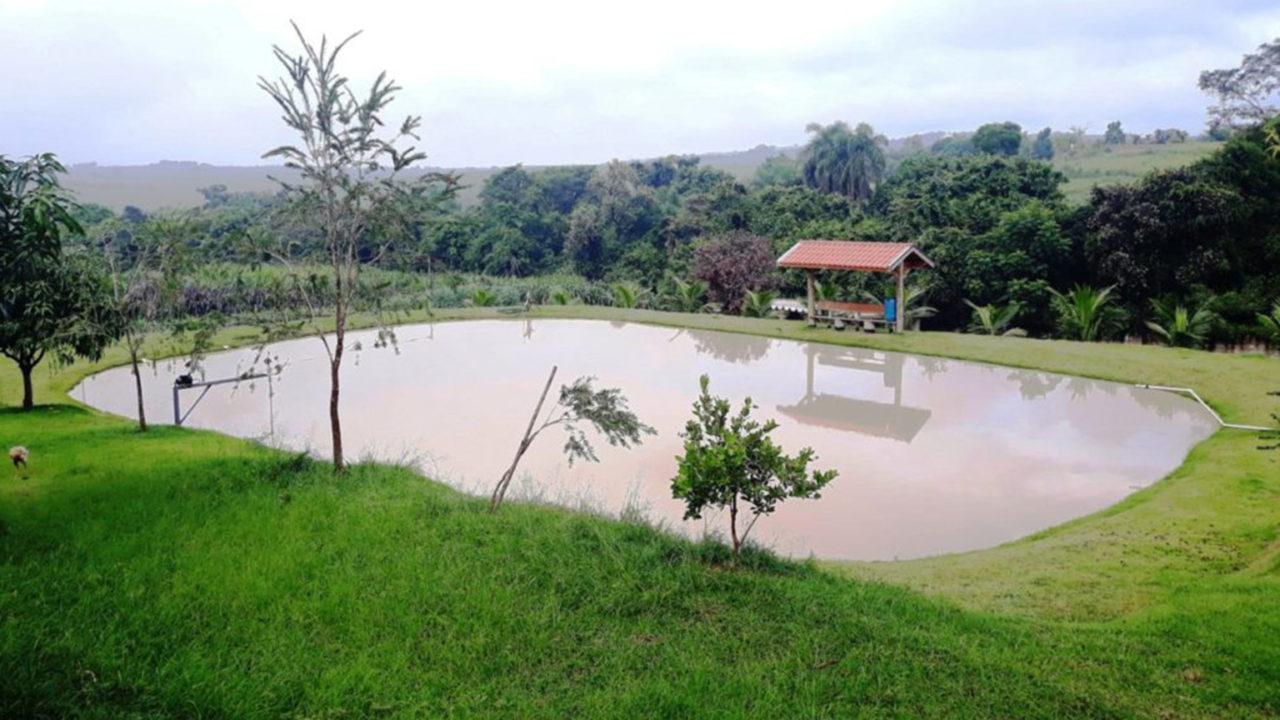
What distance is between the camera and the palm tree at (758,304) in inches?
755

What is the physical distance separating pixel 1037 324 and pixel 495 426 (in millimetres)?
12437

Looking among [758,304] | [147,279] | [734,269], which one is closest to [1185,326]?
[758,304]

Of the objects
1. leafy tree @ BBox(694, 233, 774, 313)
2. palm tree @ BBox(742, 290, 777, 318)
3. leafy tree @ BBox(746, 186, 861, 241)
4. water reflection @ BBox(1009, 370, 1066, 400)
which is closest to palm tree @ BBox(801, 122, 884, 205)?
leafy tree @ BBox(746, 186, 861, 241)

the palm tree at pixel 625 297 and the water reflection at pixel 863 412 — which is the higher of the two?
the palm tree at pixel 625 297

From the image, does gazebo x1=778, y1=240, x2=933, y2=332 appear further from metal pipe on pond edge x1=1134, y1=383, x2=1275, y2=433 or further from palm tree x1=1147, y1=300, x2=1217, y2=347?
metal pipe on pond edge x1=1134, y1=383, x2=1275, y2=433

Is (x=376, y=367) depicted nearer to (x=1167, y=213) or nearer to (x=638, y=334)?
(x=638, y=334)

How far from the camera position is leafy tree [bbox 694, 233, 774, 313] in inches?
804

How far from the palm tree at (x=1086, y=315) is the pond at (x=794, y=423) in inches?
126

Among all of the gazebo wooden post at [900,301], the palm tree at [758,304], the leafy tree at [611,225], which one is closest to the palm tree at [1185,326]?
Answer: the gazebo wooden post at [900,301]

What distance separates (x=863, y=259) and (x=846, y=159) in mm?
23292

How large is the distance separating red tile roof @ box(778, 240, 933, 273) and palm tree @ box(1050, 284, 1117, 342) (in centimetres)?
261

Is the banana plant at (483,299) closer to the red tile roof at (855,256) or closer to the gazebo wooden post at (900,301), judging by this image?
the red tile roof at (855,256)

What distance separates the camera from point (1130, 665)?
146 inches

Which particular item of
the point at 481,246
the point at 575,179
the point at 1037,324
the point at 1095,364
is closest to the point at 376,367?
the point at 1095,364
